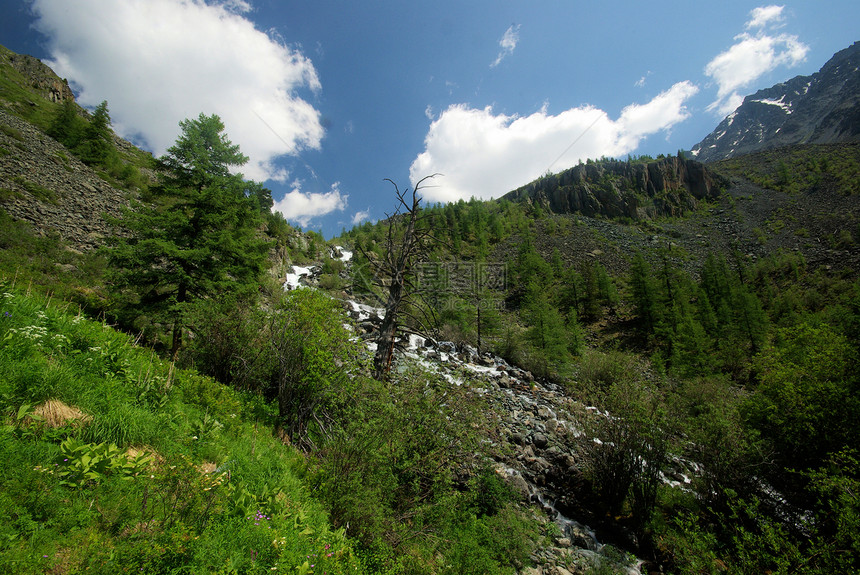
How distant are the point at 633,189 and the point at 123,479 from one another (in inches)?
4884

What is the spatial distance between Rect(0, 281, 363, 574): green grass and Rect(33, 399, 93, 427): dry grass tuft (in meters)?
0.04

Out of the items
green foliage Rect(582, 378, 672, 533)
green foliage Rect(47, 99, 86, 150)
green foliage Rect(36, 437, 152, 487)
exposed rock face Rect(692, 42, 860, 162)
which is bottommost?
green foliage Rect(582, 378, 672, 533)

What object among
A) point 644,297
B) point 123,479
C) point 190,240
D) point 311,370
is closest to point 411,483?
point 311,370

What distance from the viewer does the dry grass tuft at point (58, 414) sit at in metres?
3.37

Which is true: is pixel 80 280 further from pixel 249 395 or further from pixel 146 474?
pixel 146 474

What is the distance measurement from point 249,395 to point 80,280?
13553mm

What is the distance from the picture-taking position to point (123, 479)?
9.96 ft

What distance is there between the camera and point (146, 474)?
3184mm

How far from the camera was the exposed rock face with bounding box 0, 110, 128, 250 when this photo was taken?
1750cm

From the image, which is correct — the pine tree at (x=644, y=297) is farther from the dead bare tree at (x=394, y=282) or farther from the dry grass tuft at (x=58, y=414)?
the dry grass tuft at (x=58, y=414)

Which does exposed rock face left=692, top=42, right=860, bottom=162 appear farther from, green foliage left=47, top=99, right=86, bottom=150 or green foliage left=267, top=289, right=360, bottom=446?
green foliage left=47, top=99, right=86, bottom=150

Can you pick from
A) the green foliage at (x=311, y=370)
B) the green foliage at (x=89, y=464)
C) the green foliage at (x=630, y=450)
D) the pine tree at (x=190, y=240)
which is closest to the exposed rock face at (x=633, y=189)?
the green foliage at (x=630, y=450)

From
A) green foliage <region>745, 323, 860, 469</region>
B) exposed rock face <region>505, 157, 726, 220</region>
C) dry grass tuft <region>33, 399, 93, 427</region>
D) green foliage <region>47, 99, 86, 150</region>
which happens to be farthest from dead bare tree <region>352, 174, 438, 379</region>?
exposed rock face <region>505, 157, 726, 220</region>

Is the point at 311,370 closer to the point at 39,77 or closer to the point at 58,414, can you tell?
the point at 58,414
